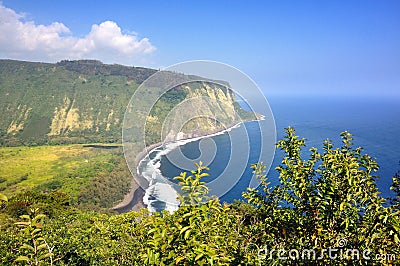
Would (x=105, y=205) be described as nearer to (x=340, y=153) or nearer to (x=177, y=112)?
(x=177, y=112)

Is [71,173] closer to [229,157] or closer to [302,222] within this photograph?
[229,157]

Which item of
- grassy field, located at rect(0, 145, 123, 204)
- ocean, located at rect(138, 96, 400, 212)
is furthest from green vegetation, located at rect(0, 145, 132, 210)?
ocean, located at rect(138, 96, 400, 212)

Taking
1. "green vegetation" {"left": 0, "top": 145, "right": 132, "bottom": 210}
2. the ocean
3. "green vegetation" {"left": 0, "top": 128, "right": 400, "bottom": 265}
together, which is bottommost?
"green vegetation" {"left": 0, "top": 145, "right": 132, "bottom": 210}

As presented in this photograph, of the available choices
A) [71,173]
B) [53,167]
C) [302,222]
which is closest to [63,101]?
[53,167]

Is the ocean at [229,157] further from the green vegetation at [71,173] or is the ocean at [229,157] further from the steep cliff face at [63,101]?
the steep cliff face at [63,101]

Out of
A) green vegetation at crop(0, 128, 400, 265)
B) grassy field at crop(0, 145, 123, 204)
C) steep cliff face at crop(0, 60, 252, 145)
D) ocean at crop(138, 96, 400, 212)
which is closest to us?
green vegetation at crop(0, 128, 400, 265)

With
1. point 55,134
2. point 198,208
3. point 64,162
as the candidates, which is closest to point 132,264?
point 198,208

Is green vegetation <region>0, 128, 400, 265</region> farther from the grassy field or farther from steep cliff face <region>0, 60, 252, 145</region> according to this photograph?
steep cliff face <region>0, 60, 252, 145</region>

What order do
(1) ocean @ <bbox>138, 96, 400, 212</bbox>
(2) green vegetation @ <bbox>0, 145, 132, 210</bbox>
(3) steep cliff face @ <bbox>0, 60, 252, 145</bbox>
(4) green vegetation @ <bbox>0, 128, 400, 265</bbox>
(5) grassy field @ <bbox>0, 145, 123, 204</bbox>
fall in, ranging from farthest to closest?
(3) steep cliff face @ <bbox>0, 60, 252, 145</bbox> < (5) grassy field @ <bbox>0, 145, 123, 204</bbox> < (2) green vegetation @ <bbox>0, 145, 132, 210</bbox> < (1) ocean @ <bbox>138, 96, 400, 212</bbox> < (4) green vegetation @ <bbox>0, 128, 400, 265</bbox>

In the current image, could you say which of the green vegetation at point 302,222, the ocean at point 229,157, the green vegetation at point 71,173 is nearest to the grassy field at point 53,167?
the green vegetation at point 71,173
